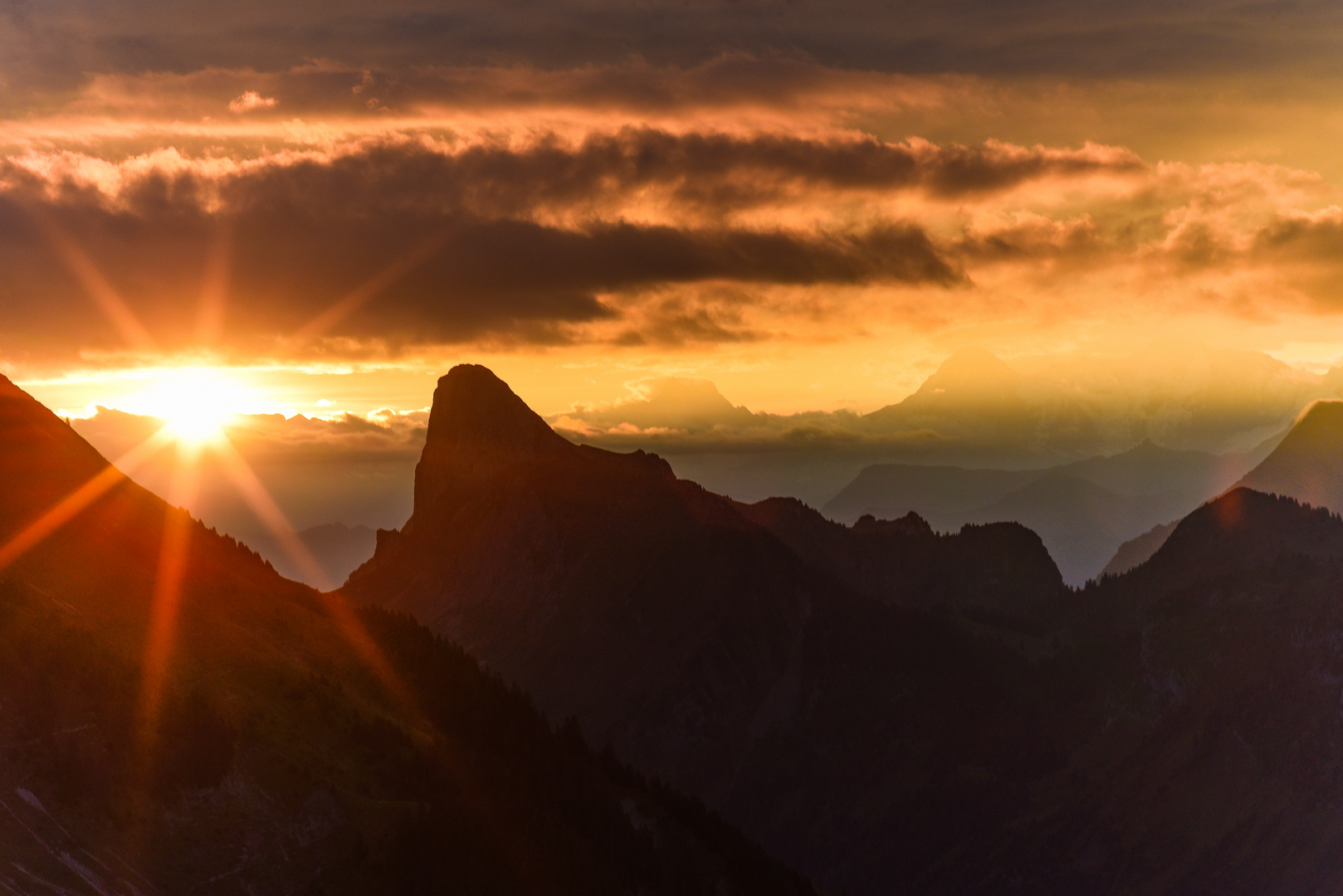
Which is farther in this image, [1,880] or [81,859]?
[81,859]

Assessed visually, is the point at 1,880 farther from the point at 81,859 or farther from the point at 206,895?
the point at 206,895

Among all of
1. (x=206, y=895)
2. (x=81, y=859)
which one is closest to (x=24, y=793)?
(x=81, y=859)

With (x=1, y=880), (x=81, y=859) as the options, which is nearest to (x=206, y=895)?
(x=81, y=859)

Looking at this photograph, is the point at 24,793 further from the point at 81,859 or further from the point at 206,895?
the point at 206,895

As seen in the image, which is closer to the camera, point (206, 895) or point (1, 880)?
point (1, 880)

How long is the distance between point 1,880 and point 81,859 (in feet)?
58.3

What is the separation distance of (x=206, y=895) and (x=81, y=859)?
19.3m

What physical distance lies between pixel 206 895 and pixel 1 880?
33788 millimetres

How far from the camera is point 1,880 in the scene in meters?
173

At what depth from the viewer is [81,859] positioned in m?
190

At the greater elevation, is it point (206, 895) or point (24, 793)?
point (24, 793)

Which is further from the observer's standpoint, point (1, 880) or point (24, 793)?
point (24, 793)

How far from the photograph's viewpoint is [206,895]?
200 metres

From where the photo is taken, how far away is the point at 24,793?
637 feet
